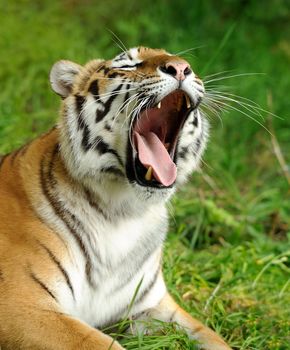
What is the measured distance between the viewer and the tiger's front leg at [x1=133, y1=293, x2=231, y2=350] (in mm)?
3771

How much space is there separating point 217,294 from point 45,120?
2498 millimetres

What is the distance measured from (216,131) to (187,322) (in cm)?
336

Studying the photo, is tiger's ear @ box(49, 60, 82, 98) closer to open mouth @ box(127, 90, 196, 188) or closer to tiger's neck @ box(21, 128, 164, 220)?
tiger's neck @ box(21, 128, 164, 220)

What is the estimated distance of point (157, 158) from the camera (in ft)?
11.6

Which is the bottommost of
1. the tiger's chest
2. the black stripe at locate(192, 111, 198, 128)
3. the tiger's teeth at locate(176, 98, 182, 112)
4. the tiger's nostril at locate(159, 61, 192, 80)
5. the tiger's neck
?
the tiger's chest

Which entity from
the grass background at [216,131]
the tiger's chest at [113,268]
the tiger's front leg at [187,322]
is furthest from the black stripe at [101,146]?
the tiger's front leg at [187,322]

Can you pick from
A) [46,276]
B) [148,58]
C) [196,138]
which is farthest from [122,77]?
[46,276]

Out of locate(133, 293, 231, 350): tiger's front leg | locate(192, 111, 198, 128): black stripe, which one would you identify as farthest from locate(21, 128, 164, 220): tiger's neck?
locate(133, 293, 231, 350): tiger's front leg

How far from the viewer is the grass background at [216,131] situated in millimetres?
4402

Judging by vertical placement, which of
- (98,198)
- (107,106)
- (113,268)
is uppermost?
(107,106)

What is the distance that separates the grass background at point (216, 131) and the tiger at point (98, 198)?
Answer: 24 cm

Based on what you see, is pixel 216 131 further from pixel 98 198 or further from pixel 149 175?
pixel 149 175

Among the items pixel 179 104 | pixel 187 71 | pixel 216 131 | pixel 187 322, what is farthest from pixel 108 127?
pixel 216 131

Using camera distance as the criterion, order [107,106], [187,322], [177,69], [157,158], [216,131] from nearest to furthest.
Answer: [177,69], [157,158], [107,106], [187,322], [216,131]
